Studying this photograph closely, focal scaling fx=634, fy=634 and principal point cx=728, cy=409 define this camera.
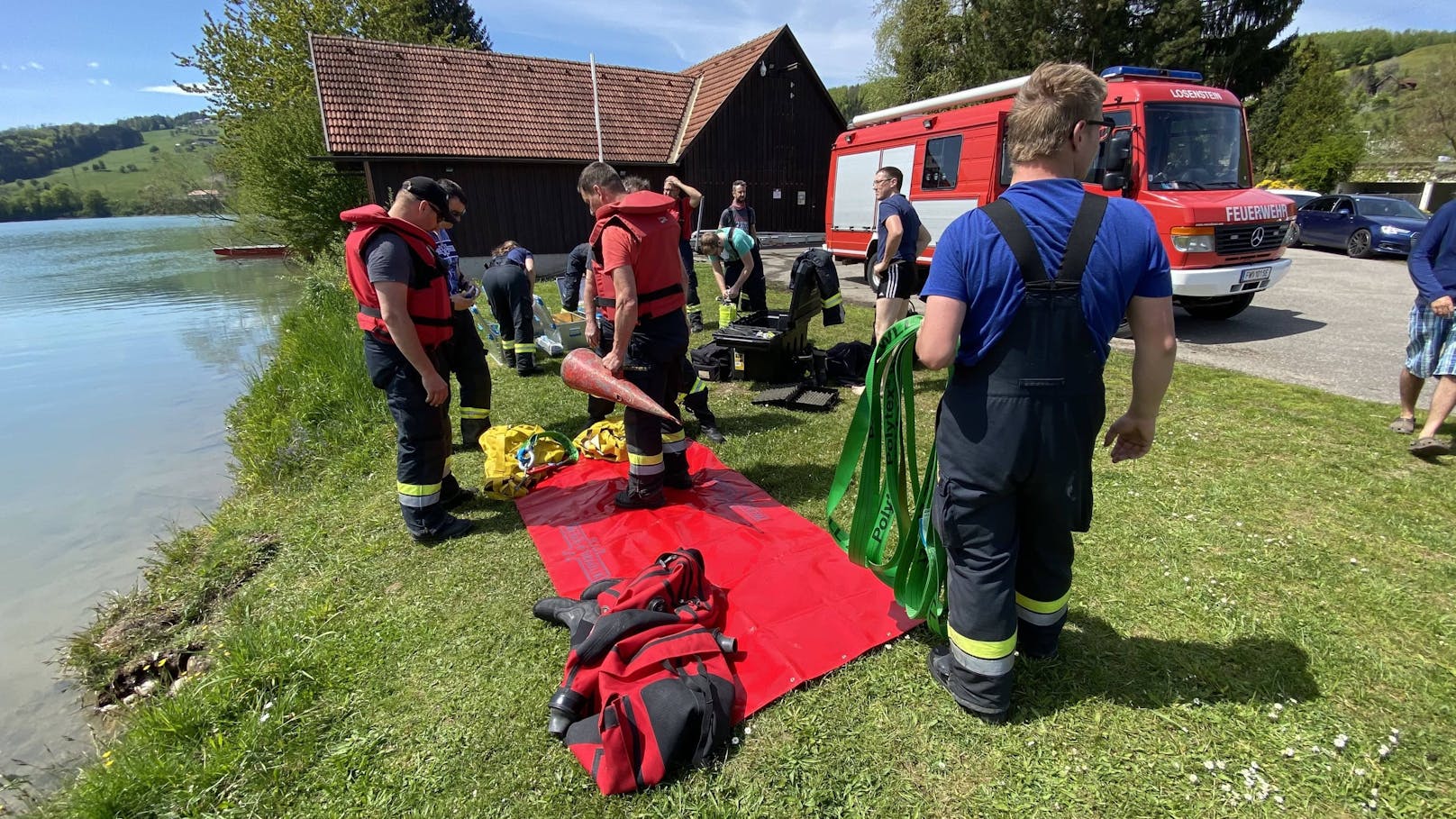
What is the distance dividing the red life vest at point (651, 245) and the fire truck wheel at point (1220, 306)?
8806mm

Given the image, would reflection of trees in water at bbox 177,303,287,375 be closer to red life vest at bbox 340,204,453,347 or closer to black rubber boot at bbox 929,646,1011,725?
red life vest at bbox 340,204,453,347

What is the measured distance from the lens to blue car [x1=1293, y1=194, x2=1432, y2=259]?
48.4 ft

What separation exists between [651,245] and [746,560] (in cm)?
198

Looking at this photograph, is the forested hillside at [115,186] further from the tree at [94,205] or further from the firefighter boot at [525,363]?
the firefighter boot at [525,363]

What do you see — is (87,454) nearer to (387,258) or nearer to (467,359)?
(467,359)

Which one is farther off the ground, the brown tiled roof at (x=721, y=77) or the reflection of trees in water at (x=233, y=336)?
the brown tiled roof at (x=721, y=77)

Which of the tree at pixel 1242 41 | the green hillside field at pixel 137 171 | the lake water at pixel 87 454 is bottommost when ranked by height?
the lake water at pixel 87 454

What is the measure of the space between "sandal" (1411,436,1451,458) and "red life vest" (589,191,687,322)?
533 cm

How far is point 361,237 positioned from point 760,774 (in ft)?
11.1

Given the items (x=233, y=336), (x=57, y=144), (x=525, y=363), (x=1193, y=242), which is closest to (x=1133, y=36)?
(x=1193, y=242)

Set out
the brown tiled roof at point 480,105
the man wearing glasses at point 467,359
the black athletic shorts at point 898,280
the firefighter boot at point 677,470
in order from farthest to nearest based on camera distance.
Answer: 1. the brown tiled roof at point 480,105
2. the black athletic shorts at point 898,280
3. the man wearing glasses at point 467,359
4. the firefighter boot at point 677,470

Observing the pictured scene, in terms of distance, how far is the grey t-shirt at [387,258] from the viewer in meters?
3.49

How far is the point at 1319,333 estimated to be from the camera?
28.2 ft

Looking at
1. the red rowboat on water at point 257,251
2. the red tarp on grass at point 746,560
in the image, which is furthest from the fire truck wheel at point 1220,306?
the red rowboat on water at point 257,251
